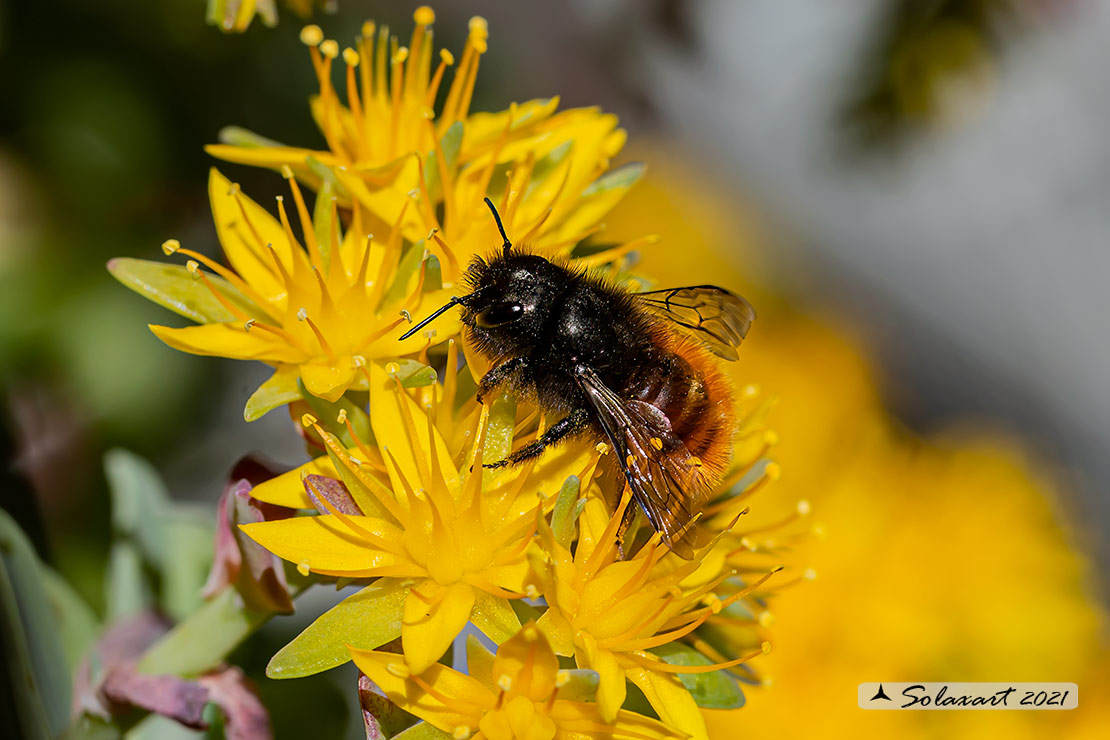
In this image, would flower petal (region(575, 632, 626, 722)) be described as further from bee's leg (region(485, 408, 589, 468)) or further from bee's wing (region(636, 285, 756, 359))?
bee's wing (region(636, 285, 756, 359))

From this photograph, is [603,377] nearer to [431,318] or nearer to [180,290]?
[431,318]

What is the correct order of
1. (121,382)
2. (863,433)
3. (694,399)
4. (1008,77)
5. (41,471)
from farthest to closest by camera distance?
(1008,77) < (863,433) < (121,382) < (41,471) < (694,399)

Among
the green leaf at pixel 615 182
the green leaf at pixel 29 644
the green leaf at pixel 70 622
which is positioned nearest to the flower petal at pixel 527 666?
the green leaf at pixel 615 182

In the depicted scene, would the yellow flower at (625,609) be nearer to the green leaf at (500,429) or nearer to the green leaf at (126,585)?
the green leaf at (500,429)

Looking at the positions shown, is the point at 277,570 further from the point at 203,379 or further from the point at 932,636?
the point at 932,636

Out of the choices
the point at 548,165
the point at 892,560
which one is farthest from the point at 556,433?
the point at 892,560

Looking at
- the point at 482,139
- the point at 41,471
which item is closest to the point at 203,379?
the point at 41,471
